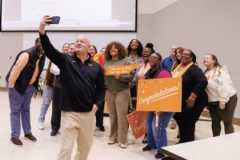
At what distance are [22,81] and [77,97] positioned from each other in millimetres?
1626

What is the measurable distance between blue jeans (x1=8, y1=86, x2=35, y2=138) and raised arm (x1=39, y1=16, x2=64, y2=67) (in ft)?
5.56

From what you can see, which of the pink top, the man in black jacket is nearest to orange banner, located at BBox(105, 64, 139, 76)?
the pink top

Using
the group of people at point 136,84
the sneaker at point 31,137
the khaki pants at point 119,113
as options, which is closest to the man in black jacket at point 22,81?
the group of people at point 136,84

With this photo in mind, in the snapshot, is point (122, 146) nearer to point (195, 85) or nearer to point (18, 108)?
point (195, 85)

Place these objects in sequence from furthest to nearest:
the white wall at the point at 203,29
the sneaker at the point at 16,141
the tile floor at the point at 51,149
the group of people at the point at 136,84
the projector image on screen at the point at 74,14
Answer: the projector image on screen at the point at 74,14 → the white wall at the point at 203,29 → the sneaker at the point at 16,141 → the group of people at the point at 136,84 → the tile floor at the point at 51,149

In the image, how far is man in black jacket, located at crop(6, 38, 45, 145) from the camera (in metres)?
4.23

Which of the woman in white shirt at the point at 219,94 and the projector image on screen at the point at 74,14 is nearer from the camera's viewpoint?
the woman in white shirt at the point at 219,94

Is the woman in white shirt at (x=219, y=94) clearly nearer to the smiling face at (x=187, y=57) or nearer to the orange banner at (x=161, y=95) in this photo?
the smiling face at (x=187, y=57)

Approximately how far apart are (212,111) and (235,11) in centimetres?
276

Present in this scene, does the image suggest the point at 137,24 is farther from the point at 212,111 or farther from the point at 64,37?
the point at 212,111

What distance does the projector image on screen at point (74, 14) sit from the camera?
27.5ft

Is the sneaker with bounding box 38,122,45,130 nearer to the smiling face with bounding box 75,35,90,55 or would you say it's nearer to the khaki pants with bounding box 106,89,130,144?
the khaki pants with bounding box 106,89,130,144

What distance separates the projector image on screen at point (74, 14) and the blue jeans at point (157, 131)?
439cm

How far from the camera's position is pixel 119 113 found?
175 inches
